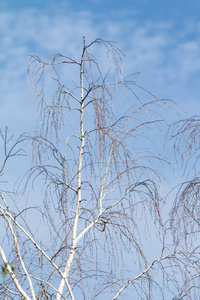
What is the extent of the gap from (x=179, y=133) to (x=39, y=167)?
93 cm

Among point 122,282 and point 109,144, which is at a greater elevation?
point 109,144

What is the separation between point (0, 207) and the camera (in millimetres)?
3154

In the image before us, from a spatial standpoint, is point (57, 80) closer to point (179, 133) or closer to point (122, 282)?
point (179, 133)

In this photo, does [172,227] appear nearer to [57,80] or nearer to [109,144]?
[109,144]

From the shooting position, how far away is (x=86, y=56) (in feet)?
10.6

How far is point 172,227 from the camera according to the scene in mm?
3053

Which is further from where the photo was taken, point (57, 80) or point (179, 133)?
point (57, 80)

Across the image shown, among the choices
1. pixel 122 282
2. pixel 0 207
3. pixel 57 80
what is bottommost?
pixel 122 282

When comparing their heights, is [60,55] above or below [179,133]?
above

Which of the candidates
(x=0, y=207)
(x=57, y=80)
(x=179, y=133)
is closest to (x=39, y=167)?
(x=0, y=207)

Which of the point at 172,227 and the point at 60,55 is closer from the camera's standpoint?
the point at 172,227

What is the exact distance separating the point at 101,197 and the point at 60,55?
1006 mm

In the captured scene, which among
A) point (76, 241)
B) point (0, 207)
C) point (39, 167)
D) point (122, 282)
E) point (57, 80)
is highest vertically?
point (57, 80)

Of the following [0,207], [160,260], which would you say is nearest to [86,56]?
[0,207]
